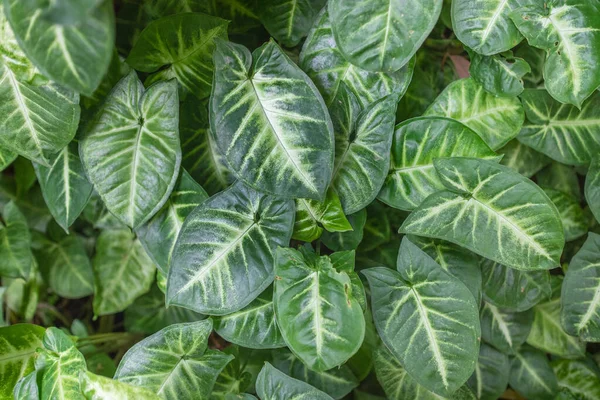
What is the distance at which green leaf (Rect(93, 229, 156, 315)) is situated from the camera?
1.39 metres

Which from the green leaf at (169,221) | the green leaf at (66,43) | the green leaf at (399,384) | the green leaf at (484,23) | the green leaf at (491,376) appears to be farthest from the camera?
the green leaf at (491,376)

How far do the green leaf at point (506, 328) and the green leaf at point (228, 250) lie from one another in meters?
0.65

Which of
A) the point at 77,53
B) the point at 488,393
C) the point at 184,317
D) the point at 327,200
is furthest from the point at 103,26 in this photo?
the point at 488,393

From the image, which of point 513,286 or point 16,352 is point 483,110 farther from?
point 16,352

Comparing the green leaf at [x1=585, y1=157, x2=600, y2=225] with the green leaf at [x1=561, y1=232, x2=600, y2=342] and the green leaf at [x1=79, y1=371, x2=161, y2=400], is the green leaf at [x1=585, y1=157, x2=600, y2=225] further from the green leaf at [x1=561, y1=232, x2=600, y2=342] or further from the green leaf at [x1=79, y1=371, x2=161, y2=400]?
the green leaf at [x1=79, y1=371, x2=161, y2=400]

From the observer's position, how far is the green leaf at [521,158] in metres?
1.36

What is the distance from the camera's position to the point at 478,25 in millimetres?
1054

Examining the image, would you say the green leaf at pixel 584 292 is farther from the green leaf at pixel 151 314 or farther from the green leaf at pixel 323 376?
the green leaf at pixel 151 314

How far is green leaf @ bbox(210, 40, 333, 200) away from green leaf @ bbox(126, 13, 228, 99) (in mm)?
98

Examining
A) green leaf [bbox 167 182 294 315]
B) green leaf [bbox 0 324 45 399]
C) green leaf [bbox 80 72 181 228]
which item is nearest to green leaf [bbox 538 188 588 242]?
green leaf [bbox 167 182 294 315]

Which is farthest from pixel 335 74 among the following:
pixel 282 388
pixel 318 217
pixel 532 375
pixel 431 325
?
pixel 532 375

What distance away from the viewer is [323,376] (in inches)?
51.4

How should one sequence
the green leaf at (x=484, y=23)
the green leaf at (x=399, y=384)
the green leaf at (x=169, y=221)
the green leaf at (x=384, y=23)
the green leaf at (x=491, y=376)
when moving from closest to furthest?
the green leaf at (x=384, y=23)
the green leaf at (x=484, y=23)
the green leaf at (x=169, y=221)
the green leaf at (x=399, y=384)
the green leaf at (x=491, y=376)

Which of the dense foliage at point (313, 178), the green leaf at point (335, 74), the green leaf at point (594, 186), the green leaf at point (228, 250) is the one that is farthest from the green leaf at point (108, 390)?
the green leaf at point (594, 186)
